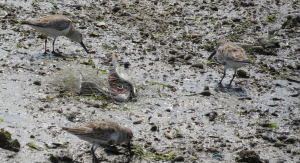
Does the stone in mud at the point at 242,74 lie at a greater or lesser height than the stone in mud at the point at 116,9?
lesser

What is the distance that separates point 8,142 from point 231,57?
4903 millimetres

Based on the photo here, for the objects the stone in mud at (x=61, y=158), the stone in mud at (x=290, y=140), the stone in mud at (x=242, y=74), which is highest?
the stone in mud at (x=242, y=74)

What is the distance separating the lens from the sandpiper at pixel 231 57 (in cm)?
779

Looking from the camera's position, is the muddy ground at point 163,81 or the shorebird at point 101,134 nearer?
the shorebird at point 101,134

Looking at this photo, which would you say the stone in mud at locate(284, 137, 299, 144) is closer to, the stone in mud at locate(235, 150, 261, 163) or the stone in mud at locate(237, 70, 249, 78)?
the stone in mud at locate(235, 150, 261, 163)

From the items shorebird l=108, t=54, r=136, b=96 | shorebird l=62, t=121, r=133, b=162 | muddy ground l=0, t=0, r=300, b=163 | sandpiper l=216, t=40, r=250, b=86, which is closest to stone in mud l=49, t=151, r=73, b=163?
muddy ground l=0, t=0, r=300, b=163

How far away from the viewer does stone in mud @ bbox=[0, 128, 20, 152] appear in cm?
505

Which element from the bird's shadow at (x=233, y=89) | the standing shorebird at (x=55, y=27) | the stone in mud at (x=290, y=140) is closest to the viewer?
the stone in mud at (x=290, y=140)

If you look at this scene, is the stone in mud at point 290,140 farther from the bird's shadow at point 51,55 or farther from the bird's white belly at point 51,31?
the bird's white belly at point 51,31

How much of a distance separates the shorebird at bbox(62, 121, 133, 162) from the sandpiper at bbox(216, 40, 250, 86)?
11.4 feet

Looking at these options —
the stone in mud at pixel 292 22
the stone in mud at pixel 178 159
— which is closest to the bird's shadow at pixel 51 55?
the stone in mud at pixel 178 159

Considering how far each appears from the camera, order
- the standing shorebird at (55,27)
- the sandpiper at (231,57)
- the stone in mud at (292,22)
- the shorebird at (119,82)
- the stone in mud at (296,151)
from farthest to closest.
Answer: the stone in mud at (292,22)
the standing shorebird at (55,27)
the sandpiper at (231,57)
the shorebird at (119,82)
the stone in mud at (296,151)

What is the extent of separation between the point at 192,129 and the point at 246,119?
1.11 metres

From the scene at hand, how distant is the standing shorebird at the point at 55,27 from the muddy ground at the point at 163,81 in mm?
361
